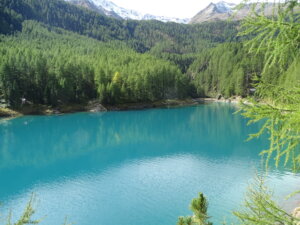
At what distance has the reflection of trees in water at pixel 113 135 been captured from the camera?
39219 mm

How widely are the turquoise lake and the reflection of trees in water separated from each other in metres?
0.16

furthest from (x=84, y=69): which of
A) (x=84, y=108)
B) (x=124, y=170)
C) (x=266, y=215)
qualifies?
(x=266, y=215)

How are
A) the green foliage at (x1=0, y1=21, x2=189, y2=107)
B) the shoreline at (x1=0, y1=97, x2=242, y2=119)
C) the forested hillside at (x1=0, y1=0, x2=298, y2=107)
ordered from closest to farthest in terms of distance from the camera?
the shoreline at (x1=0, y1=97, x2=242, y2=119)
the green foliage at (x1=0, y1=21, x2=189, y2=107)
the forested hillside at (x1=0, y1=0, x2=298, y2=107)

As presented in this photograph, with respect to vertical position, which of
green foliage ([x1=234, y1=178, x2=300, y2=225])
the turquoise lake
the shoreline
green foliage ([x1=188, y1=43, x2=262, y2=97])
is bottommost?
the turquoise lake

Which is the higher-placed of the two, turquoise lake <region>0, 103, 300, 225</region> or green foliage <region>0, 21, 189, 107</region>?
green foliage <region>0, 21, 189, 107</region>

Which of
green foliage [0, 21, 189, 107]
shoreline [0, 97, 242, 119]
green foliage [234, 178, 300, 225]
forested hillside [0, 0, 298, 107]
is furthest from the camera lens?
forested hillside [0, 0, 298, 107]

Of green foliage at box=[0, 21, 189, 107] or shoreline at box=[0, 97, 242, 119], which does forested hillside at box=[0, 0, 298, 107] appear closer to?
green foliage at box=[0, 21, 189, 107]

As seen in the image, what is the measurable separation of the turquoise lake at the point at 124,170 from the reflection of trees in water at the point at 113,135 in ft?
0.52

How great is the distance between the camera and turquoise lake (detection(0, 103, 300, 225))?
72.4ft

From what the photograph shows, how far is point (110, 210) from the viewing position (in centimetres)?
2200

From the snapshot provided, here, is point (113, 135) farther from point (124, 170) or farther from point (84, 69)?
point (84, 69)

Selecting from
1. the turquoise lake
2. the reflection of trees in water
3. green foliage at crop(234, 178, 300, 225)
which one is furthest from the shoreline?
green foliage at crop(234, 178, 300, 225)

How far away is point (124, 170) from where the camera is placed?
31234 mm

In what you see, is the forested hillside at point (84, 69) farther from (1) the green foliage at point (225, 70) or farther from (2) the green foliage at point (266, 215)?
(2) the green foliage at point (266, 215)
